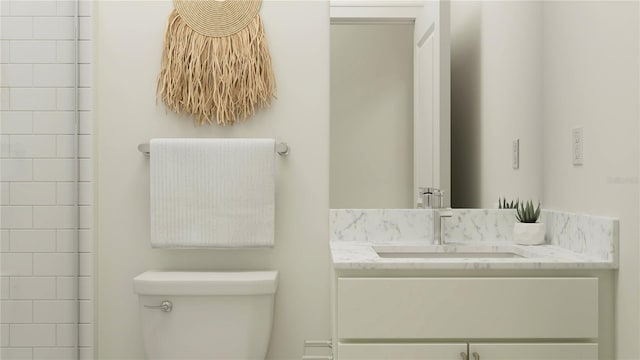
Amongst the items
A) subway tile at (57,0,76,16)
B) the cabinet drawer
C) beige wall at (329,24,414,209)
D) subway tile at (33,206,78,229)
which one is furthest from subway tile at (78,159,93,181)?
the cabinet drawer

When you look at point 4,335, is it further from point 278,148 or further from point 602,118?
point 602,118

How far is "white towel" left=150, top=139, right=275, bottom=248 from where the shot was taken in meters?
1.95

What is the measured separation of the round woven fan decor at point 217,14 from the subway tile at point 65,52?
0.36 metres

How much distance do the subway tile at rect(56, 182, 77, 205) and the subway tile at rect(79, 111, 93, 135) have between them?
178mm

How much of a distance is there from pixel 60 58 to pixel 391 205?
1139mm

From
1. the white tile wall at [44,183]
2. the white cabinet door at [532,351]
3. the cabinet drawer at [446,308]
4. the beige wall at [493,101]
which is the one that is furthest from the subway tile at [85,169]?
the white cabinet door at [532,351]

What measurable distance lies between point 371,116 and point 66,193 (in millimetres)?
1000

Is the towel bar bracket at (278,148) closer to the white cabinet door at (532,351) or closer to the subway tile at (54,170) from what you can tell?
the subway tile at (54,170)

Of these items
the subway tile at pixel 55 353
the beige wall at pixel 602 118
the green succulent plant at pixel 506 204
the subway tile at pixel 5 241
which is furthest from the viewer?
the green succulent plant at pixel 506 204

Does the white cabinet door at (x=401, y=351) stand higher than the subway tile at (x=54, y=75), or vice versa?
the subway tile at (x=54, y=75)

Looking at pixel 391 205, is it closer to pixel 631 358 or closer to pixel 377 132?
pixel 377 132

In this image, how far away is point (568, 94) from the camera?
171cm

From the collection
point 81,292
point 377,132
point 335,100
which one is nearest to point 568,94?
point 377,132

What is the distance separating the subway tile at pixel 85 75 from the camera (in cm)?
201
